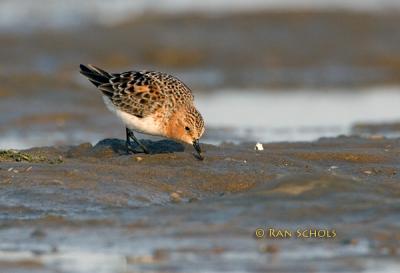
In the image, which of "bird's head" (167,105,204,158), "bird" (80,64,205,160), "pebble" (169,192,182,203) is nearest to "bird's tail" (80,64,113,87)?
"bird" (80,64,205,160)

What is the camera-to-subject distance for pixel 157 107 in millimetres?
10750

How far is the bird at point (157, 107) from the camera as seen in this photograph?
10.7m

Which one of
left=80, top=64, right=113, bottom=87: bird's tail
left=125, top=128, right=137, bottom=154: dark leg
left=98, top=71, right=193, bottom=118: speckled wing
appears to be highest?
left=80, top=64, right=113, bottom=87: bird's tail

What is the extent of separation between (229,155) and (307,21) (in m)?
15.2

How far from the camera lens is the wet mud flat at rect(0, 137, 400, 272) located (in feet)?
24.0

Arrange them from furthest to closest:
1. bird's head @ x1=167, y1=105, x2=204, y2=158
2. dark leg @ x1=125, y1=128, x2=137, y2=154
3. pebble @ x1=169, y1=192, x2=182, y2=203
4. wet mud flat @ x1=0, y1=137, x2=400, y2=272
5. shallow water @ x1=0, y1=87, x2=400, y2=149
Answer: shallow water @ x1=0, y1=87, x2=400, y2=149 < dark leg @ x1=125, y1=128, x2=137, y2=154 < bird's head @ x1=167, y1=105, x2=204, y2=158 < pebble @ x1=169, y1=192, x2=182, y2=203 < wet mud flat @ x1=0, y1=137, x2=400, y2=272

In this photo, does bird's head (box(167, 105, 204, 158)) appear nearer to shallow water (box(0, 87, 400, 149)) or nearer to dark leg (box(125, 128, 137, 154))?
dark leg (box(125, 128, 137, 154))

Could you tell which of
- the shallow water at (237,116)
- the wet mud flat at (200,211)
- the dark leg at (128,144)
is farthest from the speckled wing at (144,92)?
the shallow water at (237,116)

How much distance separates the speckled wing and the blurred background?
11.9 ft

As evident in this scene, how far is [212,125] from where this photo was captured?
1602 centimetres

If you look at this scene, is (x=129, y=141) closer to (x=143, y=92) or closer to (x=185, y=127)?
(x=143, y=92)

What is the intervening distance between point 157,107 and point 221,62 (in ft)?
39.9

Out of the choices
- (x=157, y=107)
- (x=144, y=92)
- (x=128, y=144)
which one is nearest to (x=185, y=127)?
(x=157, y=107)

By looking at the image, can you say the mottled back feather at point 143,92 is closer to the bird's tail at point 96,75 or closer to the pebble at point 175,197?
the bird's tail at point 96,75
